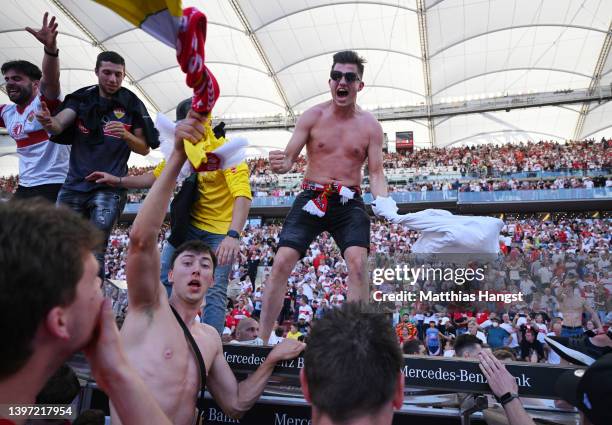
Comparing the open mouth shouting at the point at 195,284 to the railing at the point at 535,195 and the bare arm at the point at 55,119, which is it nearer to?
the bare arm at the point at 55,119

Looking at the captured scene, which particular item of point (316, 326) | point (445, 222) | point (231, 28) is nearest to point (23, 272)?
point (316, 326)

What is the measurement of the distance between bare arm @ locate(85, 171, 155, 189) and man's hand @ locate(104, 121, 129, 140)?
0.28 metres

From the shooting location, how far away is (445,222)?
384 centimetres

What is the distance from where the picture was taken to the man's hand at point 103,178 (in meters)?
3.51

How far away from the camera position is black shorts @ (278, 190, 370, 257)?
3723 mm

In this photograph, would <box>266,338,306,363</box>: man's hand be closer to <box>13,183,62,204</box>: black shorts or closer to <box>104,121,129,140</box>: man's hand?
<box>104,121,129,140</box>: man's hand

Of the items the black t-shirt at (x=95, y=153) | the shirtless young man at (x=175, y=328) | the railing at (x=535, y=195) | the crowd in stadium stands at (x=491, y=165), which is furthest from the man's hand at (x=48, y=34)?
the railing at (x=535, y=195)

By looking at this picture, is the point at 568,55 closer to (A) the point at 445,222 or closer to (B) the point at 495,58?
(B) the point at 495,58

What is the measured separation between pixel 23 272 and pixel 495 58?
29604mm

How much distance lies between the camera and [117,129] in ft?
11.9

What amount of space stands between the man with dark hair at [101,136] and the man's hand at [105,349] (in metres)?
2.43

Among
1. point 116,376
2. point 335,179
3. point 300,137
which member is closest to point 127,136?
point 300,137

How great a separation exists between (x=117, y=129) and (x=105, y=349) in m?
2.70

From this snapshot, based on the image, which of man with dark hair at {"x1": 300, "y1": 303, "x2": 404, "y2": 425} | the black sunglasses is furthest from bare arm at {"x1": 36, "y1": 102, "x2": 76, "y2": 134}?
man with dark hair at {"x1": 300, "y1": 303, "x2": 404, "y2": 425}
